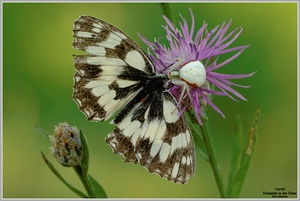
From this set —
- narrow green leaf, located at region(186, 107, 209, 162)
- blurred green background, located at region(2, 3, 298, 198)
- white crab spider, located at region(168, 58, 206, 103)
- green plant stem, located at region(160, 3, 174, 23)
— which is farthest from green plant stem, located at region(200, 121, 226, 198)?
blurred green background, located at region(2, 3, 298, 198)

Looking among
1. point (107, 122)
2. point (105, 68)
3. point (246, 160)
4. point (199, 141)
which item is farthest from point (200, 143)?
point (107, 122)

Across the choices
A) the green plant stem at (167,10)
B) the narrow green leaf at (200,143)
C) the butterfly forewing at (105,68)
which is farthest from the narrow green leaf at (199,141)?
the green plant stem at (167,10)

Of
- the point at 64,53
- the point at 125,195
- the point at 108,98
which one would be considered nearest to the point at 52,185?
the point at 125,195

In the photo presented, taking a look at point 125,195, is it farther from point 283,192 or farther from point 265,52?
point 265,52

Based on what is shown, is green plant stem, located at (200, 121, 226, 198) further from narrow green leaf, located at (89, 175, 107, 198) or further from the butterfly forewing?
narrow green leaf, located at (89, 175, 107, 198)

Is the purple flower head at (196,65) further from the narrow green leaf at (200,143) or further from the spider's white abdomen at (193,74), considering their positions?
the narrow green leaf at (200,143)

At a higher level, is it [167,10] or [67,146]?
[167,10]

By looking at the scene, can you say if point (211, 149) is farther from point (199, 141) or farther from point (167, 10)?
point (167, 10)

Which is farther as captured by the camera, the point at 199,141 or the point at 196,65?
the point at 199,141
